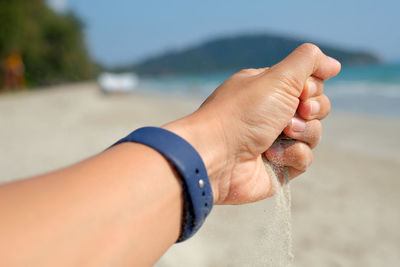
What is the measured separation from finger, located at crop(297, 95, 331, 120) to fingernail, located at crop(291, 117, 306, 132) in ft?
0.09

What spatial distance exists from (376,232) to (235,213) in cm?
118

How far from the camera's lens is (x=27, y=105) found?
995 centimetres

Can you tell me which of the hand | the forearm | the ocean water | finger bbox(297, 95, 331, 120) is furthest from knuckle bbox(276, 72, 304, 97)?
the ocean water

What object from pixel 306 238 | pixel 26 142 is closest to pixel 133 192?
pixel 306 238

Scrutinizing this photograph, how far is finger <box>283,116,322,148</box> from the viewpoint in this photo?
1636mm

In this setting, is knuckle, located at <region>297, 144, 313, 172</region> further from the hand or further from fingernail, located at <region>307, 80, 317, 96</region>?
fingernail, located at <region>307, 80, 317, 96</region>

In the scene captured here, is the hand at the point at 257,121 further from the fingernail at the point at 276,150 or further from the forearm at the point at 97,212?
the forearm at the point at 97,212

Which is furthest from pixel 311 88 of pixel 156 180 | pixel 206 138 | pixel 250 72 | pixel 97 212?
pixel 97 212

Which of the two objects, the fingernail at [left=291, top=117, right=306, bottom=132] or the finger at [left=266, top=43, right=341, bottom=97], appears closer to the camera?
the finger at [left=266, top=43, right=341, bottom=97]

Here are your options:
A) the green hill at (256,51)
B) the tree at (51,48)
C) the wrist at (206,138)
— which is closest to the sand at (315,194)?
the wrist at (206,138)

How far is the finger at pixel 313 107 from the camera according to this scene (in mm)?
1644

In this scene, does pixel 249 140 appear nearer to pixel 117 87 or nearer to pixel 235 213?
pixel 235 213

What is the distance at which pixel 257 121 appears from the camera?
1.48m

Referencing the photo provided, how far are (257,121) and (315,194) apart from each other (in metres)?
2.56
